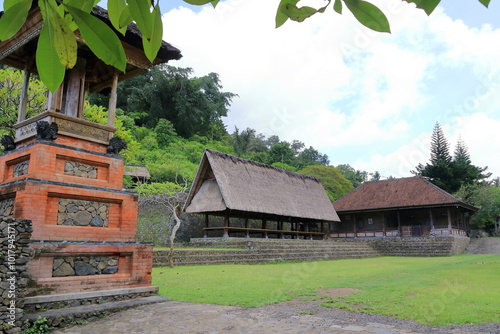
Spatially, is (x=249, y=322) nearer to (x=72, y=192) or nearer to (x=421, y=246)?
(x=72, y=192)

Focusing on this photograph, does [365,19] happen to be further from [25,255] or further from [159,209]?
[159,209]

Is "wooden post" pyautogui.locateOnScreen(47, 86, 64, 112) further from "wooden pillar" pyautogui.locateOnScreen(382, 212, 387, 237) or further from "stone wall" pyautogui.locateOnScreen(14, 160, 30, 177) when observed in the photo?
"wooden pillar" pyautogui.locateOnScreen(382, 212, 387, 237)

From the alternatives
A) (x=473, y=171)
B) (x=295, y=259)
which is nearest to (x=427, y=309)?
(x=295, y=259)

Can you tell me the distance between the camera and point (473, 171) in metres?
33.0

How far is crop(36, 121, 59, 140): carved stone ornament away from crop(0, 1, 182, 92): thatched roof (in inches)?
52.5

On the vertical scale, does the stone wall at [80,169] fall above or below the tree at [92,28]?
above

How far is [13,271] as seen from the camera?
463 cm

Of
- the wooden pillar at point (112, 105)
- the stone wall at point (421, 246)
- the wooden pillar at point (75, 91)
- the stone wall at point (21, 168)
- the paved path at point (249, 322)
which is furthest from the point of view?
the stone wall at point (421, 246)

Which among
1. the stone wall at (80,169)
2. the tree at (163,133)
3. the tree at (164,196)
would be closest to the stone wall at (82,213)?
the stone wall at (80,169)

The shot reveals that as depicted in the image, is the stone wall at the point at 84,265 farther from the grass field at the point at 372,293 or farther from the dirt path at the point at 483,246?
the dirt path at the point at 483,246

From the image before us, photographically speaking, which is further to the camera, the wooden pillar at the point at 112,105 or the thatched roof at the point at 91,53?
the wooden pillar at the point at 112,105

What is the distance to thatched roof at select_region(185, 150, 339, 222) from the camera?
18.9 meters

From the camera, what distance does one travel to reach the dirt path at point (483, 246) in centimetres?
2206

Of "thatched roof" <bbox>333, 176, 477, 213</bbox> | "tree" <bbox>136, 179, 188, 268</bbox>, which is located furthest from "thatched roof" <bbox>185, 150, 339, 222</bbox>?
"thatched roof" <bbox>333, 176, 477, 213</bbox>
